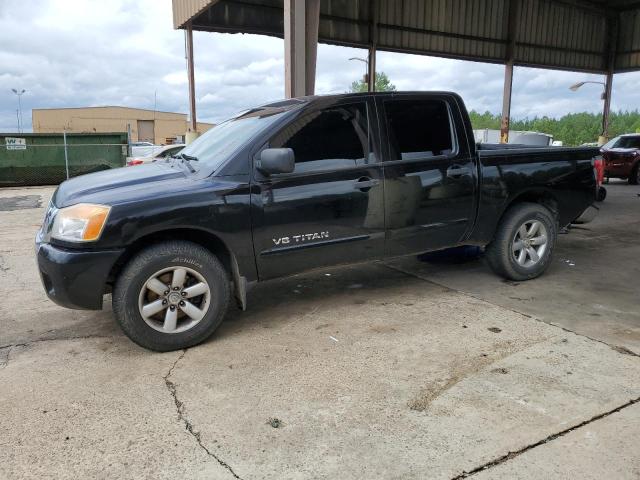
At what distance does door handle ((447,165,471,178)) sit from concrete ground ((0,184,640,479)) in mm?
1154

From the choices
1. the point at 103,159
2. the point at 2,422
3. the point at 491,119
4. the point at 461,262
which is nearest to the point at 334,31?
the point at 103,159

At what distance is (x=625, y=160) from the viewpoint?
1628 centimetres

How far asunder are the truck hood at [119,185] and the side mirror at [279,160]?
61cm

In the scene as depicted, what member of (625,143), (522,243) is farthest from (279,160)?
(625,143)

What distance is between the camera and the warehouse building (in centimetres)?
6475

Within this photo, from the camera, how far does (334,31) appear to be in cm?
1959

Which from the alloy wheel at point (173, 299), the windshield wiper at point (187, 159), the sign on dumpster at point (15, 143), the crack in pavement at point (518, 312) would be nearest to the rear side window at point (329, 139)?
the windshield wiper at point (187, 159)

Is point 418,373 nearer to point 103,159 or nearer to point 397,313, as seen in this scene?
point 397,313

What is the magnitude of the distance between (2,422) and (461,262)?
4.84 m

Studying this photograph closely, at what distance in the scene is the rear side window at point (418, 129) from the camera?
4.38 m

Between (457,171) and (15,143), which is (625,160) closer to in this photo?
(457,171)

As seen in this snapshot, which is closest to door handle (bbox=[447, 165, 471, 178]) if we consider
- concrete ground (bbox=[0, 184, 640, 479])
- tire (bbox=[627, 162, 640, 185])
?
concrete ground (bbox=[0, 184, 640, 479])

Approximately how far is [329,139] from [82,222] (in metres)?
1.94

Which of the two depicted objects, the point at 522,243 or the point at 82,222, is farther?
the point at 522,243
